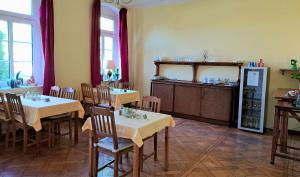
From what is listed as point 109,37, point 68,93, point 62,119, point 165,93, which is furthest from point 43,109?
point 109,37

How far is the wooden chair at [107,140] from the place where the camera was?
2728 millimetres

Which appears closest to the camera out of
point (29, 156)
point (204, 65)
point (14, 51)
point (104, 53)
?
point (29, 156)

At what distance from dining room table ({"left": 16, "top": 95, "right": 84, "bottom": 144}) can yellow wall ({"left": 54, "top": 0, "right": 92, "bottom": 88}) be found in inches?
59.5

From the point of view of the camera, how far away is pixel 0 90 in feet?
14.9

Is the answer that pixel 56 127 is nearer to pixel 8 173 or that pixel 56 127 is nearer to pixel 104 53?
pixel 8 173

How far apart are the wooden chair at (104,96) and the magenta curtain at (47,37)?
1054mm

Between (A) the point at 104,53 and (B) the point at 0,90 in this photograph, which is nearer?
(B) the point at 0,90

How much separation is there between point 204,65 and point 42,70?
3875 millimetres

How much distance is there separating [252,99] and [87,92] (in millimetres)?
3668

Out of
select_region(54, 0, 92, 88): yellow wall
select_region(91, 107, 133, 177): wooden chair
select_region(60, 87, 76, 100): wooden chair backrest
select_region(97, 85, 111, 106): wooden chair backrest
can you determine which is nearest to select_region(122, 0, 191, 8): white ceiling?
select_region(54, 0, 92, 88): yellow wall

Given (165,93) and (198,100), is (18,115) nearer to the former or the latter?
(165,93)

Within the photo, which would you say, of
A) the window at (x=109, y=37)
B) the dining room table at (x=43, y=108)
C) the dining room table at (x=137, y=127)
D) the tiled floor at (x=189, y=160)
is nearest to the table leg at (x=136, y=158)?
the dining room table at (x=137, y=127)

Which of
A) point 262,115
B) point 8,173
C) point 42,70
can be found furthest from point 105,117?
point 262,115

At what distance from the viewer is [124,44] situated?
23.7 ft
